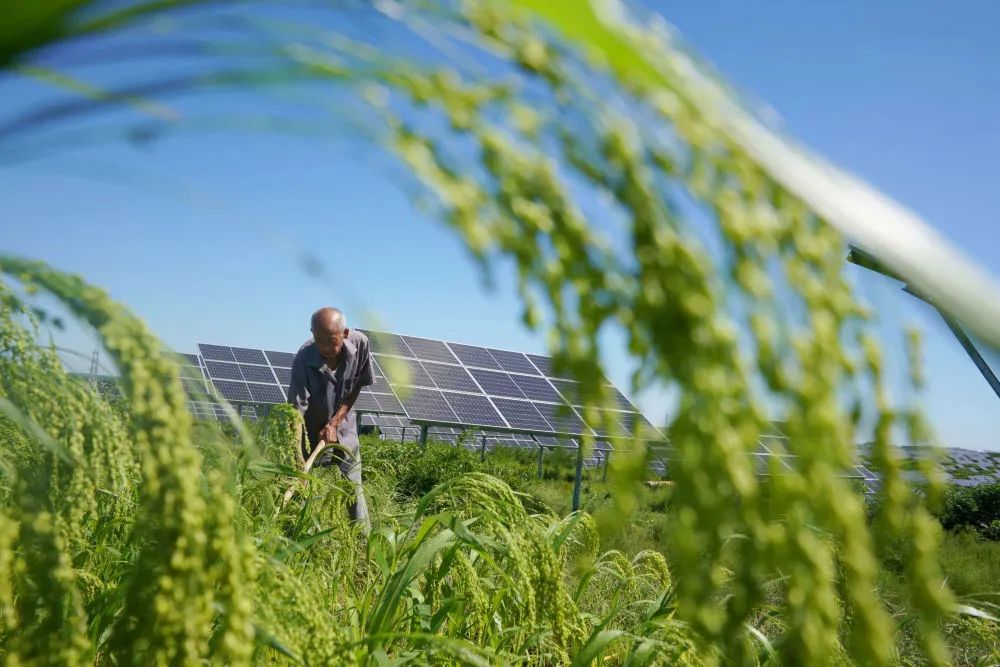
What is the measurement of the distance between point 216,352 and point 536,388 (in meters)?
5.90

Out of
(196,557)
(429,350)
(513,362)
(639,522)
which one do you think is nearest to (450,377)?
(429,350)

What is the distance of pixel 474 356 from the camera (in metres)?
15.5

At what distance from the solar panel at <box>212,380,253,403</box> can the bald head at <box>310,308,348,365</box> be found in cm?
768

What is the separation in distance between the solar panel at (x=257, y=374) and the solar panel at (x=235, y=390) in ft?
1.22

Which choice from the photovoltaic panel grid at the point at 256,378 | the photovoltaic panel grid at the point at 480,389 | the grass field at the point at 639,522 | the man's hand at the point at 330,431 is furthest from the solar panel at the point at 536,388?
the man's hand at the point at 330,431

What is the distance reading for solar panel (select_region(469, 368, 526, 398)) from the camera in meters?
14.2

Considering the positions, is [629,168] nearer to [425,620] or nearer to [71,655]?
[71,655]

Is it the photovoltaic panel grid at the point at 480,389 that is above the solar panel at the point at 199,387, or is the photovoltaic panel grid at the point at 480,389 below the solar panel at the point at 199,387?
above

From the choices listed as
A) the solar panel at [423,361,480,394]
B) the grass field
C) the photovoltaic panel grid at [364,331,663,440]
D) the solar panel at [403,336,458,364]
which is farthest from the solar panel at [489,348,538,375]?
the grass field

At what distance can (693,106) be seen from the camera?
62cm

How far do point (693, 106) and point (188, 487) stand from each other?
656 mm

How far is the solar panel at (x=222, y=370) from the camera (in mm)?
14398

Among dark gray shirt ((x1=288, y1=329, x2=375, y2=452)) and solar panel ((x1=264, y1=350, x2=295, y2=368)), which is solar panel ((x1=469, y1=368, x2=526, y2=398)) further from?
dark gray shirt ((x1=288, y1=329, x2=375, y2=452))

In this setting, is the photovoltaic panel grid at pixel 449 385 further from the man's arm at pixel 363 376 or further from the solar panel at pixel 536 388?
the man's arm at pixel 363 376
